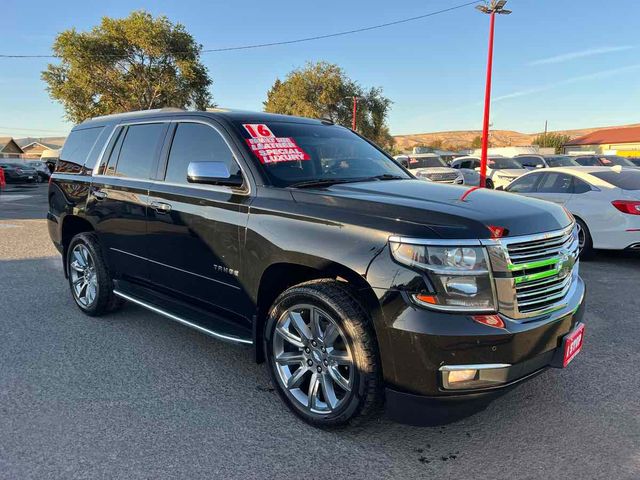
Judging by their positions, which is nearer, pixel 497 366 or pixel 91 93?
pixel 497 366

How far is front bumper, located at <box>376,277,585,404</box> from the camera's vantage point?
95.3 inches

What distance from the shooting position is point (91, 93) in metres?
34.3

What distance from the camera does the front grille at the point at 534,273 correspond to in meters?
2.52

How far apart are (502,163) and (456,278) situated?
764 inches

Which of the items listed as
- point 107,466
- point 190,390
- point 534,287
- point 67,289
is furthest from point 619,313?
point 67,289

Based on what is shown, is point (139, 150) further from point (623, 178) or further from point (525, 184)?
point (525, 184)

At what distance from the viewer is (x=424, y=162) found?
19.1 m

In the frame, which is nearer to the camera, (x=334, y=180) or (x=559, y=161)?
(x=334, y=180)

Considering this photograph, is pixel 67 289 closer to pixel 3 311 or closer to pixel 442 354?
pixel 3 311

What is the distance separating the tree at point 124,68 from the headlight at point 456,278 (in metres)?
34.7

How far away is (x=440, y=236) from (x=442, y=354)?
0.58m

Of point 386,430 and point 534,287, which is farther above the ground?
point 534,287

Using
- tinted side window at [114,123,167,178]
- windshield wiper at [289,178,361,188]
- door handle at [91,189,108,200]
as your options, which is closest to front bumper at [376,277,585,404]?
windshield wiper at [289,178,361,188]

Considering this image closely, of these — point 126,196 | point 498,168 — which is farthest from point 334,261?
point 498,168
